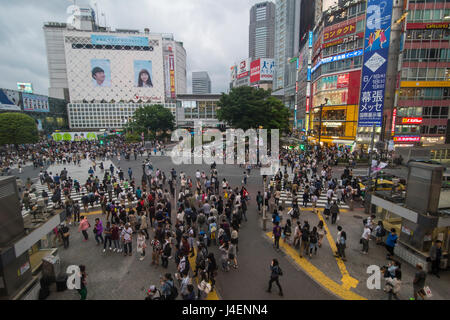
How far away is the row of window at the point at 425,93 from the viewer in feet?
110

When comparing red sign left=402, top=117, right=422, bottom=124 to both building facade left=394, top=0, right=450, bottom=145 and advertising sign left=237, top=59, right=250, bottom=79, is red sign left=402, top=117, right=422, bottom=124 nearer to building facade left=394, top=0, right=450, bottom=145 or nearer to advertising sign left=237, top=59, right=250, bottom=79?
building facade left=394, top=0, right=450, bottom=145

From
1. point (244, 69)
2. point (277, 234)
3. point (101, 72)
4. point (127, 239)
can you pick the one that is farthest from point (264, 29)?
point (127, 239)

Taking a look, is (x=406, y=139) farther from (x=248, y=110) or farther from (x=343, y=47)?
(x=248, y=110)

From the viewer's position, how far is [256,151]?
31.9 m

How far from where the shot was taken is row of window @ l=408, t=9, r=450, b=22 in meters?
32.0

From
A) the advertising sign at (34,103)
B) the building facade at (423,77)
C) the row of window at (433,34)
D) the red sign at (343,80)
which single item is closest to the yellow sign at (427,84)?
the building facade at (423,77)

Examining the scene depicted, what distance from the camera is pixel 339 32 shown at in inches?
1583

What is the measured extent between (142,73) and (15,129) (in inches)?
2366

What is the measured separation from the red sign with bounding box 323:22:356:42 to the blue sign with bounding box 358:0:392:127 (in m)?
6.07

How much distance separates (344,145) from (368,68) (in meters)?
13.1

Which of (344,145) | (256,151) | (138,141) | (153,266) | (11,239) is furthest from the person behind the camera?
(138,141)

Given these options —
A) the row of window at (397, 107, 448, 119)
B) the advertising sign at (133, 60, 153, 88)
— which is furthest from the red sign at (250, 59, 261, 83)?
the row of window at (397, 107, 448, 119)

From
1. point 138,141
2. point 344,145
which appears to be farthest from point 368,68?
point 138,141

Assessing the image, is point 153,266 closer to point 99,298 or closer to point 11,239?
point 99,298
